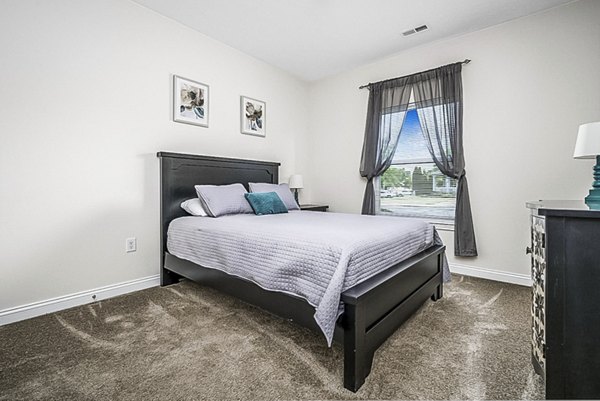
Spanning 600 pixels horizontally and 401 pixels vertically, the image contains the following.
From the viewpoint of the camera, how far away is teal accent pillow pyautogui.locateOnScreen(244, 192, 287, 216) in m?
2.85

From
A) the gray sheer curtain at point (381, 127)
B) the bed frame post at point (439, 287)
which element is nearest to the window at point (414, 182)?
the gray sheer curtain at point (381, 127)

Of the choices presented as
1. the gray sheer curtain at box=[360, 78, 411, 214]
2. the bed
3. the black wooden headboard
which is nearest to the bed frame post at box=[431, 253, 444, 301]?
the bed

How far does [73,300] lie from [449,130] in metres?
3.88

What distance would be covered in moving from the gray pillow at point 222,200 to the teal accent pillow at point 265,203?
0.27 feet

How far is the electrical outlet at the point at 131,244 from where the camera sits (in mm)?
2615

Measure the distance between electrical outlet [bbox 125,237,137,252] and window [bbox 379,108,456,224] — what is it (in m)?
2.89

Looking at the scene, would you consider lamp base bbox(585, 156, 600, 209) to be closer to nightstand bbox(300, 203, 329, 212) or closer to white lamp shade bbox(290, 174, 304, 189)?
nightstand bbox(300, 203, 329, 212)

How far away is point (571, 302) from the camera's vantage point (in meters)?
1.09

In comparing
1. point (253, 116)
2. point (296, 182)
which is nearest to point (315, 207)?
point (296, 182)

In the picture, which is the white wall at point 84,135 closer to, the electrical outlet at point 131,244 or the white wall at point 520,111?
the electrical outlet at point 131,244

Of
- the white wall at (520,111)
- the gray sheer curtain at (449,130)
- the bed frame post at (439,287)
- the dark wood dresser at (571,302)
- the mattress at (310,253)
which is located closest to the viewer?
the dark wood dresser at (571,302)

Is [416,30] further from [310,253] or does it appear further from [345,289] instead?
[345,289]

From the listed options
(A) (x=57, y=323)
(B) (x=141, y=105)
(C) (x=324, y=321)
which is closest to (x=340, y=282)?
(C) (x=324, y=321)

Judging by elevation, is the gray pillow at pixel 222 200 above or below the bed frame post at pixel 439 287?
above
